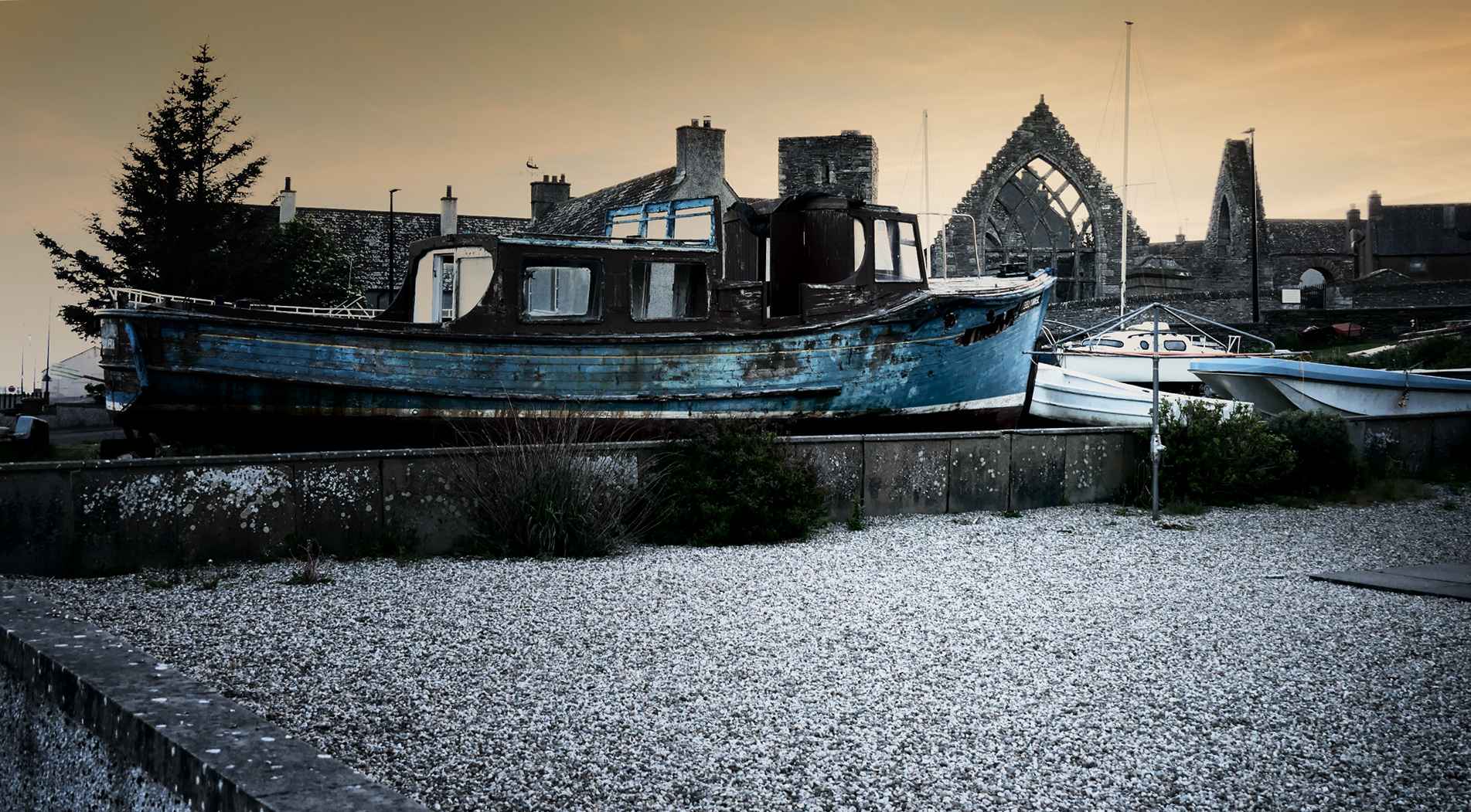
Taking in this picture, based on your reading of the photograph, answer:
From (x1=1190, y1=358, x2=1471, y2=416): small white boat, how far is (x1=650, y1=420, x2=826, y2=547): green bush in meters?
10.2

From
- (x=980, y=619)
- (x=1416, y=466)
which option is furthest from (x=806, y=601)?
(x=1416, y=466)

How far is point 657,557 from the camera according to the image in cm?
814

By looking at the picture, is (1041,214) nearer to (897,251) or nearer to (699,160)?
(699,160)

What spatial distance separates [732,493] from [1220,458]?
18.9 ft

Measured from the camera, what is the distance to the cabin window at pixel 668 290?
12.7 m

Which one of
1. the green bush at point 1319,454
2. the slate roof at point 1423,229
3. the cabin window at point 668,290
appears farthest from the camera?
the slate roof at point 1423,229

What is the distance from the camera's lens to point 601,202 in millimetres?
33250

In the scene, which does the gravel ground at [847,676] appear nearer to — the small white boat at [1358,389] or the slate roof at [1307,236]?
the small white boat at [1358,389]

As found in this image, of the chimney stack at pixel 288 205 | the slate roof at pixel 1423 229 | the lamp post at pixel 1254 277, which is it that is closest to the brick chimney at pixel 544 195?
the chimney stack at pixel 288 205

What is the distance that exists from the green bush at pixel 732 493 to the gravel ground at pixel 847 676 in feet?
2.20

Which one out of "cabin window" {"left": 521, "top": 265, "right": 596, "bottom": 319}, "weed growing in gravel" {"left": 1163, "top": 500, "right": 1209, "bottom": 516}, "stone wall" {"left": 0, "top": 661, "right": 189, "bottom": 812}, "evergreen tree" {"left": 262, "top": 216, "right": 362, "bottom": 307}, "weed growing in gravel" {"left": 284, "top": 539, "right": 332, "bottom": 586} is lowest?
"stone wall" {"left": 0, "top": 661, "right": 189, "bottom": 812}

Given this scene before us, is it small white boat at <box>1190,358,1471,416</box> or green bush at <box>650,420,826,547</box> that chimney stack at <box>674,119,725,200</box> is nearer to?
small white boat at <box>1190,358,1471,416</box>

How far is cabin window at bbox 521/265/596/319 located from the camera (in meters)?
12.3

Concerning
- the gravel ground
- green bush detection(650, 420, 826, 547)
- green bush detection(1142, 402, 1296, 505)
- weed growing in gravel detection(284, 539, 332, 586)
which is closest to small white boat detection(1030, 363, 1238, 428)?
green bush detection(1142, 402, 1296, 505)
